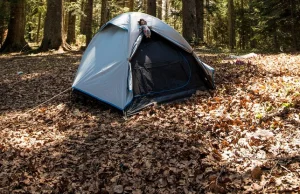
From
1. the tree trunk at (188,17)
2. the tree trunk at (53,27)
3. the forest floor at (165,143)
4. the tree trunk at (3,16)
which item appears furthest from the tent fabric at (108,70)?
the tree trunk at (3,16)

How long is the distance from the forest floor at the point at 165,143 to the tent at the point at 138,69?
1.08 ft

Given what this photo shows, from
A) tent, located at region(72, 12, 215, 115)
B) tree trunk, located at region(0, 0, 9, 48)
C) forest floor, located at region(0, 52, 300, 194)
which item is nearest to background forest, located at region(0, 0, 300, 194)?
forest floor, located at region(0, 52, 300, 194)

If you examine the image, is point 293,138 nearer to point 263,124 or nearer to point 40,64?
point 263,124

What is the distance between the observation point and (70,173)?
4.40 m

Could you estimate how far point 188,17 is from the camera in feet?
51.9

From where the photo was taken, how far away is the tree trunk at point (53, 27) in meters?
14.7

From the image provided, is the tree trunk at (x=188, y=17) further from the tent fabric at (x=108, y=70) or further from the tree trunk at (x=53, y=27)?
the tent fabric at (x=108, y=70)

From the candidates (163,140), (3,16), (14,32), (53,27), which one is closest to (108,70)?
(163,140)

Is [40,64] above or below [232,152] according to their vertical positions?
above

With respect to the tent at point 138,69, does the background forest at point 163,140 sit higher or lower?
lower

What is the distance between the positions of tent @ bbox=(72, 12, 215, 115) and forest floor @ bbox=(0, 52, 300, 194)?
33cm

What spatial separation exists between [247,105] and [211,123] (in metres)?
1.03

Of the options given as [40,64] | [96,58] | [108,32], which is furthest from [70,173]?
[40,64]

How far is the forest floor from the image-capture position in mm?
3924
